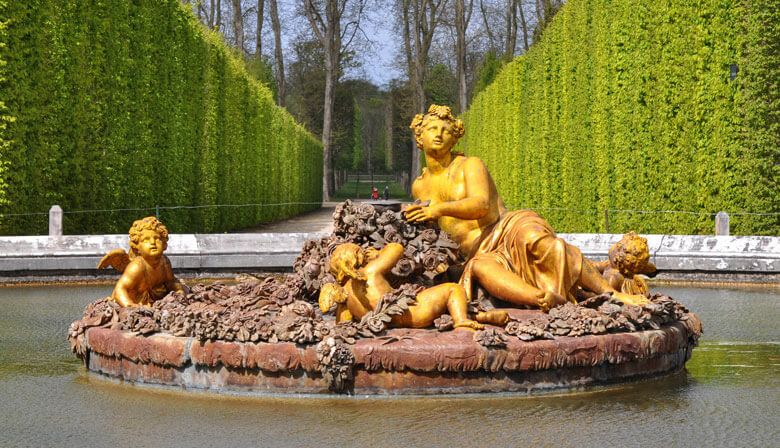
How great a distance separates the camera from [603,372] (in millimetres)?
6004

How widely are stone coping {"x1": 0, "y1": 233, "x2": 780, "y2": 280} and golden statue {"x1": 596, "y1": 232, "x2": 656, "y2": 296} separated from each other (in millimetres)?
6073

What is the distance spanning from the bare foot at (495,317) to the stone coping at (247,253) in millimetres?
6852

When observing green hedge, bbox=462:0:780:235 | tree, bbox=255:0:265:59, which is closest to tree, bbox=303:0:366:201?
tree, bbox=255:0:265:59

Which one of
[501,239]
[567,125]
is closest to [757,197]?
[567,125]

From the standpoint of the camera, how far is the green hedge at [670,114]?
51.8 feet

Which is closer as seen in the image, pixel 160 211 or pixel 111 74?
pixel 111 74

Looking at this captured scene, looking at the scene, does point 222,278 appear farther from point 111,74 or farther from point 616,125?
point 616,125

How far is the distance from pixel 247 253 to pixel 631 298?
797 cm

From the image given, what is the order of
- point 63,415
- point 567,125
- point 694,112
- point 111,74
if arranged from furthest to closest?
1. point 567,125
2. point 111,74
3. point 694,112
4. point 63,415

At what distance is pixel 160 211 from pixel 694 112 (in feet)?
36.4

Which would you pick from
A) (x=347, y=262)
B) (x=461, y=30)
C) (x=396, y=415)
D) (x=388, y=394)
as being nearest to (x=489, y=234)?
(x=347, y=262)

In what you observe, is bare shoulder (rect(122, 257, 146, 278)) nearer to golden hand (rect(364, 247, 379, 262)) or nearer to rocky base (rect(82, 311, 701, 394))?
rocky base (rect(82, 311, 701, 394))

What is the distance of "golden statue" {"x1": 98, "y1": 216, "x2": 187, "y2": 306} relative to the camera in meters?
7.14

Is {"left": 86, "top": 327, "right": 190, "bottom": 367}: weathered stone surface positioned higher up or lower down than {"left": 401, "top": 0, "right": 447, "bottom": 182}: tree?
lower down
